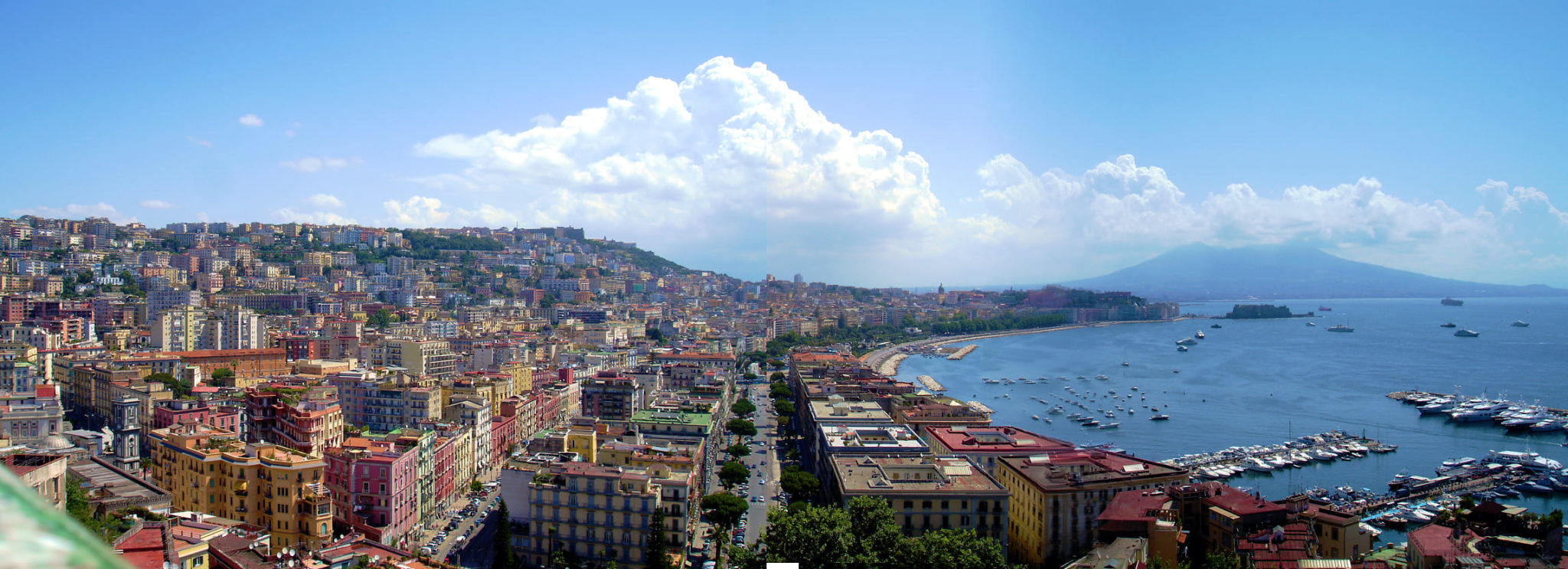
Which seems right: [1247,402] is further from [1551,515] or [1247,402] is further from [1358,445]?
[1551,515]

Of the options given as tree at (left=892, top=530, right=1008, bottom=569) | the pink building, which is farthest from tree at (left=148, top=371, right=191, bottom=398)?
tree at (left=892, top=530, right=1008, bottom=569)

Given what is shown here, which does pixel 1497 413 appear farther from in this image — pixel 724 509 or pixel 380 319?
pixel 380 319

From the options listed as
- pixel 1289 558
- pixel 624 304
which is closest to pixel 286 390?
pixel 1289 558

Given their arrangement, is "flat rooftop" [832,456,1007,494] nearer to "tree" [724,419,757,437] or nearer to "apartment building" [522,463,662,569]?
"apartment building" [522,463,662,569]

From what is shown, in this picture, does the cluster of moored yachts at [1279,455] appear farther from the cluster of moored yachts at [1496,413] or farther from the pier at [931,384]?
the pier at [931,384]

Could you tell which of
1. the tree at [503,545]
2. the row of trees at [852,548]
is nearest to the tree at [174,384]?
the tree at [503,545]
